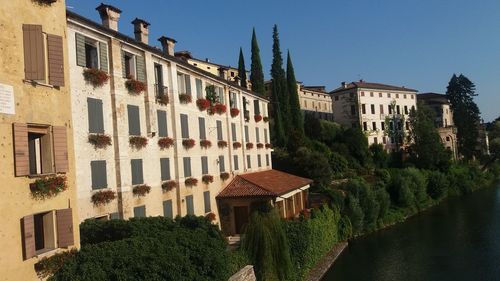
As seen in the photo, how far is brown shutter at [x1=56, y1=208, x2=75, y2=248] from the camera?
41.8ft

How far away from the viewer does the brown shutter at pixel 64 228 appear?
501 inches

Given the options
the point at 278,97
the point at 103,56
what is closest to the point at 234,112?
the point at 103,56

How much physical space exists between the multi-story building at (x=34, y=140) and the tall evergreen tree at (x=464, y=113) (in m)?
79.5

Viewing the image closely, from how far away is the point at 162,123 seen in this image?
24.0m

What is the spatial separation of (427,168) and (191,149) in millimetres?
47802

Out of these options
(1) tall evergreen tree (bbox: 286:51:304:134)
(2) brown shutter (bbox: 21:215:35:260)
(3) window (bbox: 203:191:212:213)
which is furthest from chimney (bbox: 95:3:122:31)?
(1) tall evergreen tree (bbox: 286:51:304:134)

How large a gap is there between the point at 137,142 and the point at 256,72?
1569 inches

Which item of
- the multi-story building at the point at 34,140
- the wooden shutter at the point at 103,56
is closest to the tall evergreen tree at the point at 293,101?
the wooden shutter at the point at 103,56

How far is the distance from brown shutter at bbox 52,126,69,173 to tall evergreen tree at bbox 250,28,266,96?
4565cm

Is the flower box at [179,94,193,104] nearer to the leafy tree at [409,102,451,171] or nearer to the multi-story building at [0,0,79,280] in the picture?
the multi-story building at [0,0,79,280]

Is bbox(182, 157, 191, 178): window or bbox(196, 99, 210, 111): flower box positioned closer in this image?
bbox(182, 157, 191, 178): window

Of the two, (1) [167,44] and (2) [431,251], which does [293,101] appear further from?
(1) [167,44]

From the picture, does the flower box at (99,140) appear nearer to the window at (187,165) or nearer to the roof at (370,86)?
the window at (187,165)

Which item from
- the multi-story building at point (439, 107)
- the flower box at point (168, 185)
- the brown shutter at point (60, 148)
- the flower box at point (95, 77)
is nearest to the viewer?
the brown shutter at point (60, 148)
